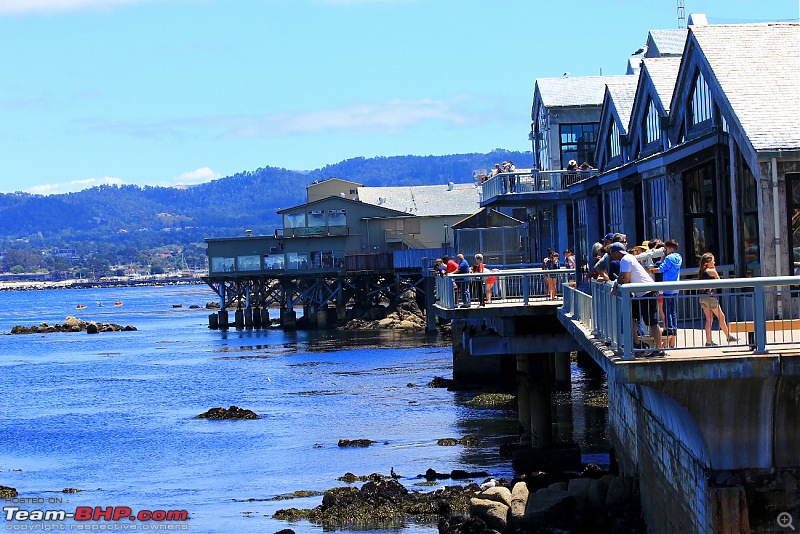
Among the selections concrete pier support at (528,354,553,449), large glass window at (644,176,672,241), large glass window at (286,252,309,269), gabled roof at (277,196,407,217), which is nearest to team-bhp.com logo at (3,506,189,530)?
concrete pier support at (528,354,553,449)

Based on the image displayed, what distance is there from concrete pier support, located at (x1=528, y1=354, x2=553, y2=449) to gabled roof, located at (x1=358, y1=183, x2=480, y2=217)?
6214cm

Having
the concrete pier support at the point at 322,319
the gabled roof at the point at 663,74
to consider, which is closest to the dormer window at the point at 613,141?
the gabled roof at the point at 663,74

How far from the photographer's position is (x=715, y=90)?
75.7ft

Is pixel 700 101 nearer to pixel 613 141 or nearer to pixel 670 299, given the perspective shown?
pixel 670 299

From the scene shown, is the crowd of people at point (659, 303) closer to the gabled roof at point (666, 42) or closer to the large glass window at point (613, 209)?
the large glass window at point (613, 209)

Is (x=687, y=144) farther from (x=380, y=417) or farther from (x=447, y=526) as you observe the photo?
(x=380, y=417)

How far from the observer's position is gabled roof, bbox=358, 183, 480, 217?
93938 mm

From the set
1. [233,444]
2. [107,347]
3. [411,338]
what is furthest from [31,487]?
[107,347]

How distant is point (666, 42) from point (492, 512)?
24.8 meters

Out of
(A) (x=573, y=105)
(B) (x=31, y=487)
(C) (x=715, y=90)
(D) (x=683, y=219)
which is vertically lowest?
(B) (x=31, y=487)

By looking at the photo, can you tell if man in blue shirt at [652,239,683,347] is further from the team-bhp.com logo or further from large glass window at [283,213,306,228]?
large glass window at [283,213,306,228]

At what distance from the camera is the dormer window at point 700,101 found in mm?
25172

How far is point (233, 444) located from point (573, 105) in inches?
812

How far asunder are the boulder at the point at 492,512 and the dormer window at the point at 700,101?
28.0 ft
